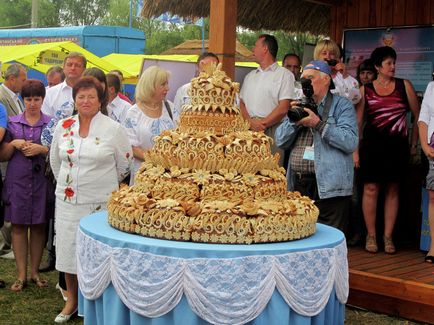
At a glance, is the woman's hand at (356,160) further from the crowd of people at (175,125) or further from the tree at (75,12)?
the tree at (75,12)

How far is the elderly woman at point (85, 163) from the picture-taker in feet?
18.0

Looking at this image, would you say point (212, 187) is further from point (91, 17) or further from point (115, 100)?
point (91, 17)

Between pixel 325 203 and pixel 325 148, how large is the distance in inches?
17.7

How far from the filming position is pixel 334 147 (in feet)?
19.1

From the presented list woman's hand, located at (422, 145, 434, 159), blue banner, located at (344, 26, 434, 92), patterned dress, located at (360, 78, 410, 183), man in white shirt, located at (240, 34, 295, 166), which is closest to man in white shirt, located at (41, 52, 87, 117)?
man in white shirt, located at (240, 34, 295, 166)

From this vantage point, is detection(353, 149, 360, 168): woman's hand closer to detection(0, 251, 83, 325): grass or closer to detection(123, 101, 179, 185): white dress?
detection(123, 101, 179, 185): white dress

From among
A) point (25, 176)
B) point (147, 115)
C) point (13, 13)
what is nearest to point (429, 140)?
Result: point (147, 115)

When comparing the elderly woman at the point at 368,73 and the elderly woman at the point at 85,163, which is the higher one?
the elderly woman at the point at 368,73

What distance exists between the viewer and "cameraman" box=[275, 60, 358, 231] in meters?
5.77

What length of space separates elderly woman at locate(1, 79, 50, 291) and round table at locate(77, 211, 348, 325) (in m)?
2.75

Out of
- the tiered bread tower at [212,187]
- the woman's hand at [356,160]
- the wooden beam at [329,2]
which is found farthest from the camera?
the wooden beam at [329,2]

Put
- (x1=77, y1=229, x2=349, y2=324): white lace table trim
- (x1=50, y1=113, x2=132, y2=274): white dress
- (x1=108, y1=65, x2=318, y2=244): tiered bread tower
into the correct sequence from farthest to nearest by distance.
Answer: (x1=50, y1=113, x2=132, y2=274): white dress, (x1=108, y1=65, x2=318, y2=244): tiered bread tower, (x1=77, y1=229, x2=349, y2=324): white lace table trim

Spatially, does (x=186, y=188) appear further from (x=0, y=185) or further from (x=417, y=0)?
(x=417, y=0)

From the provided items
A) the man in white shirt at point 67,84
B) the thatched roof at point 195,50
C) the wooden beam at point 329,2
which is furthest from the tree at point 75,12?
the man in white shirt at point 67,84
